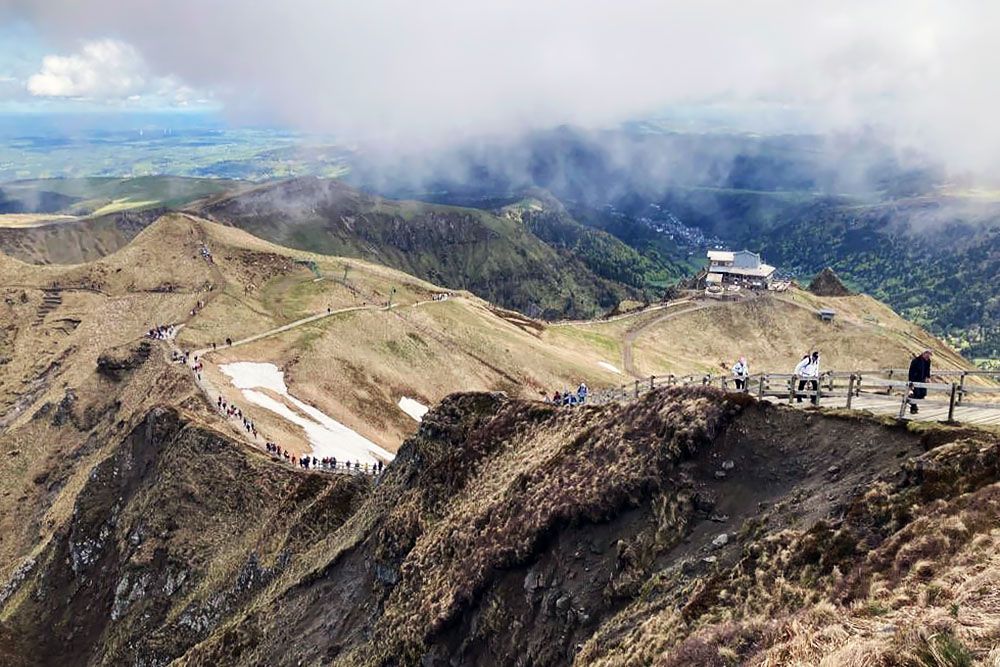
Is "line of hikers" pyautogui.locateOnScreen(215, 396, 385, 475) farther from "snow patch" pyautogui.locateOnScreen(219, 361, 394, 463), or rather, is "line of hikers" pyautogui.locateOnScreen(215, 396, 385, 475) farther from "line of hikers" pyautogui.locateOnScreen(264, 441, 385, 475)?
"snow patch" pyautogui.locateOnScreen(219, 361, 394, 463)

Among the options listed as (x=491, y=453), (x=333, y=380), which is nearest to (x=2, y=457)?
(x=333, y=380)

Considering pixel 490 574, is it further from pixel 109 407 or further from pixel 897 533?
pixel 109 407

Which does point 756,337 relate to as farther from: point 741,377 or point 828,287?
point 741,377

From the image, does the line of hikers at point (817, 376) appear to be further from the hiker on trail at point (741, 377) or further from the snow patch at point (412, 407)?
the snow patch at point (412, 407)

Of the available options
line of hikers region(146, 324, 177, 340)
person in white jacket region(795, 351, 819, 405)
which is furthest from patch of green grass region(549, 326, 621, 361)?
person in white jacket region(795, 351, 819, 405)

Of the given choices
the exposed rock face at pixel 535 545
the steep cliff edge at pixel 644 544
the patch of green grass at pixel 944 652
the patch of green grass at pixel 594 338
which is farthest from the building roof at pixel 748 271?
the patch of green grass at pixel 944 652

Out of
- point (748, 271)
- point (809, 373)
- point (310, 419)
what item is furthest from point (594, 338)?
point (809, 373)
